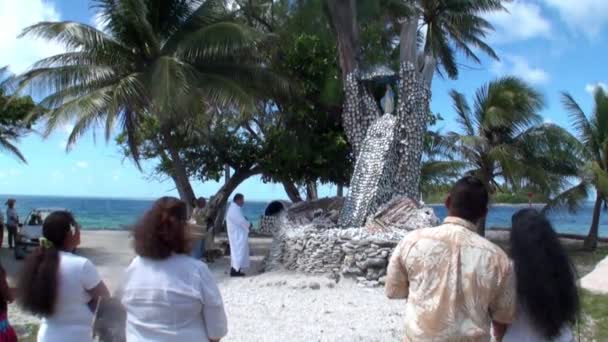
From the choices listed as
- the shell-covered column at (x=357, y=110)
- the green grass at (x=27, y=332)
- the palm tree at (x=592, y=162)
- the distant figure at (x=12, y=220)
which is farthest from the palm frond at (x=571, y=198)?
the green grass at (x=27, y=332)

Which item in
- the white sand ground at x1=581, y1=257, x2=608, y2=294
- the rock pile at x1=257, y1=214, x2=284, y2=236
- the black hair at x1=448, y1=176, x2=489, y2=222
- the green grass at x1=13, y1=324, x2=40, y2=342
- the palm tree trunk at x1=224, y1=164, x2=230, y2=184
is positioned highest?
the palm tree trunk at x1=224, y1=164, x2=230, y2=184

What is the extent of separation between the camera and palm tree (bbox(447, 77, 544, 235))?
836 inches

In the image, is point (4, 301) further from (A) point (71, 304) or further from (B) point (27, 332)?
(B) point (27, 332)

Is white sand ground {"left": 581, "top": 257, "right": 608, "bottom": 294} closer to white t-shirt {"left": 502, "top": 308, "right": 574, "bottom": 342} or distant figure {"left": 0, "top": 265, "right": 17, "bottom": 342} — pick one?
white t-shirt {"left": 502, "top": 308, "right": 574, "bottom": 342}

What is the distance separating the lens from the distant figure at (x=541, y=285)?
3270 mm

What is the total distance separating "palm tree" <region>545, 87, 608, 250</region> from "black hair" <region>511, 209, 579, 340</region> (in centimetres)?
1910

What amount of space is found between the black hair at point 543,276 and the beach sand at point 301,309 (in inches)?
141

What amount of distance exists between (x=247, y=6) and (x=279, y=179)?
265 inches

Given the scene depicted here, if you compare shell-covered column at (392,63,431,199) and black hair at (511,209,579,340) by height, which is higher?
shell-covered column at (392,63,431,199)

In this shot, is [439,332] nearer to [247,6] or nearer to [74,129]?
[74,129]

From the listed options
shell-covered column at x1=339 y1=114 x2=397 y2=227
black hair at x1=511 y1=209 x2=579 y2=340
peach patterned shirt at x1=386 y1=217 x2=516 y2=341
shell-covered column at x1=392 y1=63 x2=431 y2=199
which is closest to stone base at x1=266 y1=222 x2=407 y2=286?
shell-covered column at x1=339 y1=114 x2=397 y2=227

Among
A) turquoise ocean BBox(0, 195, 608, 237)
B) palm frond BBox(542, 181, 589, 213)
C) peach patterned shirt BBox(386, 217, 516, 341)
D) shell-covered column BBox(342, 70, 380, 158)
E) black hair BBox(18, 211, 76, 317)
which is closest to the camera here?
peach patterned shirt BBox(386, 217, 516, 341)

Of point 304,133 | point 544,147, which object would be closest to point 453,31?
point 544,147

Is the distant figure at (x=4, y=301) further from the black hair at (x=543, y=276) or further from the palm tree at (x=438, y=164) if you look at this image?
the palm tree at (x=438, y=164)
